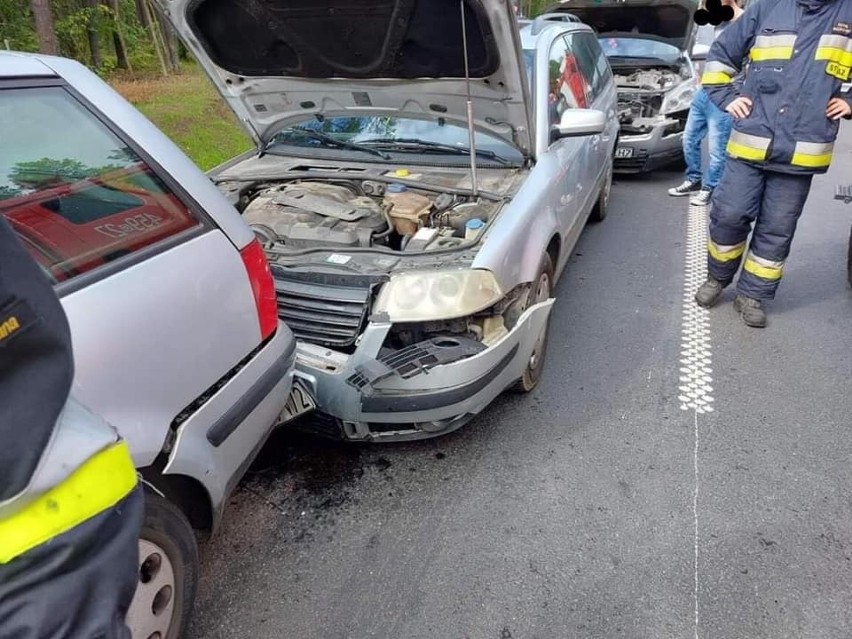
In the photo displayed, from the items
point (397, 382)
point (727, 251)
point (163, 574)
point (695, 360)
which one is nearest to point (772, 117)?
point (727, 251)

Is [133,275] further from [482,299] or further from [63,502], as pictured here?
[482,299]

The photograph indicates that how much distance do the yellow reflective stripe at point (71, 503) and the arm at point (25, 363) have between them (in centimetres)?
5

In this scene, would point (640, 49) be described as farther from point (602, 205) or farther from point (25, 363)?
point (25, 363)

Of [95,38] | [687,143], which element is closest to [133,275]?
[687,143]

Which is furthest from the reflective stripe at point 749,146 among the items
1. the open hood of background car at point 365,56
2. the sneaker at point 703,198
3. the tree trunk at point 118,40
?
the tree trunk at point 118,40

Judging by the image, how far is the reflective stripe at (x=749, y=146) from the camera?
314 cm

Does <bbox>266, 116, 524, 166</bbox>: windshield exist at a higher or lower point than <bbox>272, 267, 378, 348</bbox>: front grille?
higher

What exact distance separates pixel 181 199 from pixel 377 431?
1.17 m

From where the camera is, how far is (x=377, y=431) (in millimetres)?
2396

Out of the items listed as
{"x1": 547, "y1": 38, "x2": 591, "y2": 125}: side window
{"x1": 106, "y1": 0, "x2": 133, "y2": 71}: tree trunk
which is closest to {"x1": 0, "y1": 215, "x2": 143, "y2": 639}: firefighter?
{"x1": 547, "y1": 38, "x2": 591, "y2": 125}: side window

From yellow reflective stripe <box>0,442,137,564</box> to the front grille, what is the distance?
1.18 metres

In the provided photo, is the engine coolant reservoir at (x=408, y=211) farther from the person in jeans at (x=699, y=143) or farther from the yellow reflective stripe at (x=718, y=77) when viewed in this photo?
the person in jeans at (x=699, y=143)

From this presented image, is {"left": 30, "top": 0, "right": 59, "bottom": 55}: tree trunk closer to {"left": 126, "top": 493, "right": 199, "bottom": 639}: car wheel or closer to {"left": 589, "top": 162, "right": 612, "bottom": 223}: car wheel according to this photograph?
{"left": 589, "top": 162, "right": 612, "bottom": 223}: car wheel

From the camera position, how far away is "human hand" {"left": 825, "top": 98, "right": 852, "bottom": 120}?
9.69ft
